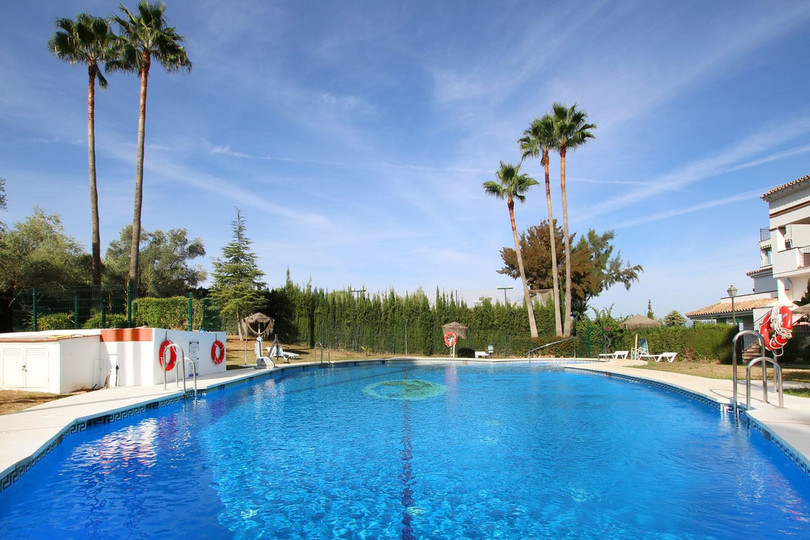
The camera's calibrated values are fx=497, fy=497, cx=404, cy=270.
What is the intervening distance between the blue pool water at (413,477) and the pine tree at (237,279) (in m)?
15.3

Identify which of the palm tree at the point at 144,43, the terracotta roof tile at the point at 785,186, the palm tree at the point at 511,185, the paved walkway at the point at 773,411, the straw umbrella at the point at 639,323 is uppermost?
the palm tree at the point at 144,43

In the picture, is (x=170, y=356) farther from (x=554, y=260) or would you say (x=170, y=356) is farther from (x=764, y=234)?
(x=764, y=234)

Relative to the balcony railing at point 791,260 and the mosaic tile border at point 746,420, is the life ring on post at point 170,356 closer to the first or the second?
the mosaic tile border at point 746,420

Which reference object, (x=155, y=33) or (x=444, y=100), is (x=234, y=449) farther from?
(x=155, y=33)

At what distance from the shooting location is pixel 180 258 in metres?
38.8

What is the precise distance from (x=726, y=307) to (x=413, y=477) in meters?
30.1

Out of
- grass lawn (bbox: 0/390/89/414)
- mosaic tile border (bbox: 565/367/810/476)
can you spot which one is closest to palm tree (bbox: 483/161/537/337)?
mosaic tile border (bbox: 565/367/810/476)

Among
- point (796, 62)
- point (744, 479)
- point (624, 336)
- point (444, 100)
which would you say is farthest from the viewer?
point (624, 336)

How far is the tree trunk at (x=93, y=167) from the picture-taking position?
18.2m

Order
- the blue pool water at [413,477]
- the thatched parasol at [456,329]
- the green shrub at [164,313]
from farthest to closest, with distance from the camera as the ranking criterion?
the thatched parasol at [456,329]
the green shrub at [164,313]
the blue pool water at [413,477]

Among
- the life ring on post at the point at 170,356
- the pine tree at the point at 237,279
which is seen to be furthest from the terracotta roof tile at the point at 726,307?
the life ring on post at the point at 170,356

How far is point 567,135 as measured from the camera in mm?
27125

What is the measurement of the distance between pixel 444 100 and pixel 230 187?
35.4 ft

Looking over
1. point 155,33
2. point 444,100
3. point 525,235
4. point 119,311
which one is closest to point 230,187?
point 155,33
